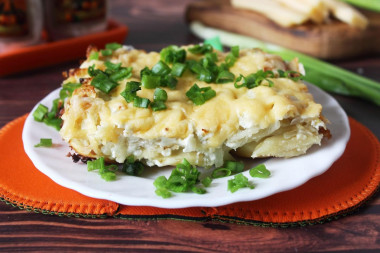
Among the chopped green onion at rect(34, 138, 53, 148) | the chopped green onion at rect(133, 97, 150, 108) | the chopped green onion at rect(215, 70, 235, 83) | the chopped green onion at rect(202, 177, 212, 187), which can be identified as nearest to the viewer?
the chopped green onion at rect(202, 177, 212, 187)

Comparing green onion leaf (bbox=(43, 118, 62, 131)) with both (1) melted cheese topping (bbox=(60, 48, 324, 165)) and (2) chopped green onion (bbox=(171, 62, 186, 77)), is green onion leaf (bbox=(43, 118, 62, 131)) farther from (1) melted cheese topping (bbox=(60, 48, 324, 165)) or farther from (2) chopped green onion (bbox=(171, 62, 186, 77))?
(2) chopped green onion (bbox=(171, 62, 186, 77))

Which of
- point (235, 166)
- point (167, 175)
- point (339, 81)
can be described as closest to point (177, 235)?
point (167, 175)

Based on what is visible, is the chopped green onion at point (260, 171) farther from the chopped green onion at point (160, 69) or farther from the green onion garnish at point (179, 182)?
the chopped green onion at point (160, 69)

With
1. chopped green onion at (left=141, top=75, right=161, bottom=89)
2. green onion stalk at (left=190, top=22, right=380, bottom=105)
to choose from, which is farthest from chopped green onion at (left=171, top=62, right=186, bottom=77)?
green onion stalk at (left=190, top=22, right=380, bottom=105)

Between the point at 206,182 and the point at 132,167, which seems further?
the point at 132,167

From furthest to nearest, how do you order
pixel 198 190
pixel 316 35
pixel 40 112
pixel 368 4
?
pixel 368 4, pixel 316 35, pixel 40 112, pixel 198 190

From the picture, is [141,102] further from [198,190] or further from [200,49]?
[200,49]

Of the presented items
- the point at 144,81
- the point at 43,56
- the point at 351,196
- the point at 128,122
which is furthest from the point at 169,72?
the point at 43,56
